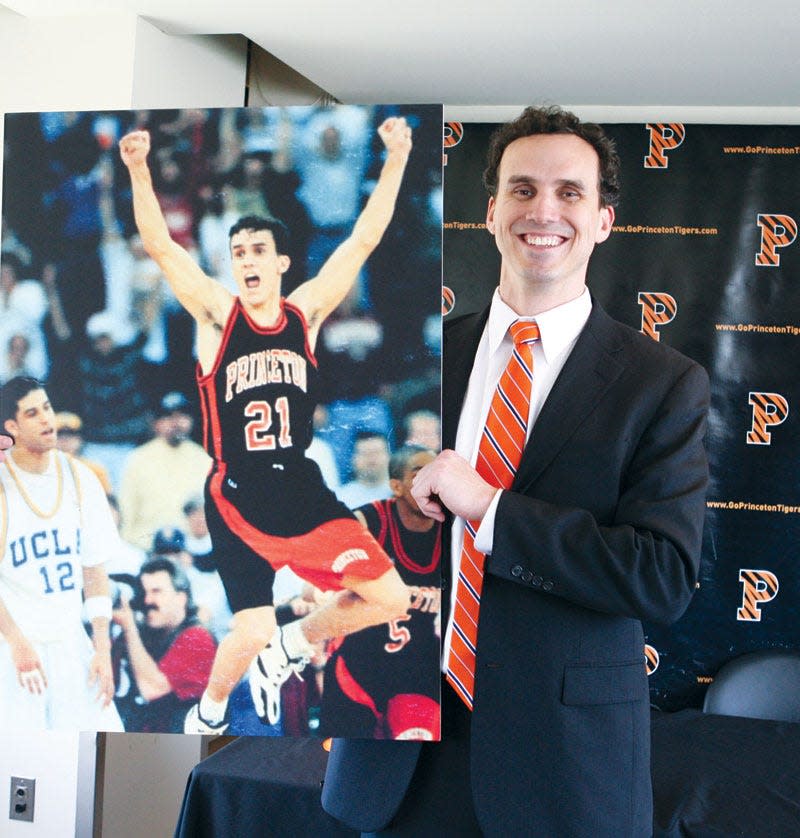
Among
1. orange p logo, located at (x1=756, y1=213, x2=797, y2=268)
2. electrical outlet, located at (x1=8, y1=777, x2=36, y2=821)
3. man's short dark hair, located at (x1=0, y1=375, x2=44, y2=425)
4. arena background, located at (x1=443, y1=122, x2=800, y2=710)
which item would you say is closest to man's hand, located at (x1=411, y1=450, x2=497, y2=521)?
man's short dark hair, located at (x1=0, y1=375, x2=44, y2=425)

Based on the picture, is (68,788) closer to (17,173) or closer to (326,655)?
(326,655)

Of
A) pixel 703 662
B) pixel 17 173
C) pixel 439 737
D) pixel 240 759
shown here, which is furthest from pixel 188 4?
pixel 703 662

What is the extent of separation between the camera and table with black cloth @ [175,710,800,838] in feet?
7.08

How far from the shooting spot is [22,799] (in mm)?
3076

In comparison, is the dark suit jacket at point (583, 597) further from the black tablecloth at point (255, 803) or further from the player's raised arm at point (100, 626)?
the black tablecloth at point (255, 803)

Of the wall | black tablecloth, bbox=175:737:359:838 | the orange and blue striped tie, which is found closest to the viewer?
the orange and blue striped tie

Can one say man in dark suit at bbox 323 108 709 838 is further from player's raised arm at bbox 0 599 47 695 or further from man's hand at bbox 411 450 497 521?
player's raised arm at bbox 0 599 47 695

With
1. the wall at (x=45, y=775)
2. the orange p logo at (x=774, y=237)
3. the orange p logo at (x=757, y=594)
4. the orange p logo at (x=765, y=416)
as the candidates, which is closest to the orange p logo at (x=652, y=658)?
the orange p logo at (x=757, y=594)

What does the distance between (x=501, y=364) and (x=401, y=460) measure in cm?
26

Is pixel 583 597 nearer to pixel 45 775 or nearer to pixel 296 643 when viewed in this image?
pixel 296 643

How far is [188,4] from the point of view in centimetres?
310

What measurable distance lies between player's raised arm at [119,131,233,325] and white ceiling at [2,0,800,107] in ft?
6.11

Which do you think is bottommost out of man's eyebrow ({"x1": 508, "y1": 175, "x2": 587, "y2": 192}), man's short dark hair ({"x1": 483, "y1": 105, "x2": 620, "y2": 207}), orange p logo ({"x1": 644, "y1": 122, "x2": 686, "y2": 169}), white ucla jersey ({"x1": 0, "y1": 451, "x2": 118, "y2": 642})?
white ucla jersey ({"x1": 0, "y1": 451, "x2": 118, "y2": 642})

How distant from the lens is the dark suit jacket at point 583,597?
1321mm
